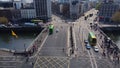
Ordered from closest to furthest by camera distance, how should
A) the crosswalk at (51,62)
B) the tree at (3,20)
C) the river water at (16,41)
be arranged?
the crosswalk at (51,62)
the river water at (16,41)
the tree at (3,20)

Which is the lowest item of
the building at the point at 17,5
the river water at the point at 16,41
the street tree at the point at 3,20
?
the river water at the point at 16,41

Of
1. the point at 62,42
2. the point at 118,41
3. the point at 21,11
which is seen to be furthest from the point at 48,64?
the point at 21,11

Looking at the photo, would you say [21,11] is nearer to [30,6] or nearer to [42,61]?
[30,6]

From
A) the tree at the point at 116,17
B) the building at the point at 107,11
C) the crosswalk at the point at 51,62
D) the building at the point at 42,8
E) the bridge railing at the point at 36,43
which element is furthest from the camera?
the building at the point at 42,8

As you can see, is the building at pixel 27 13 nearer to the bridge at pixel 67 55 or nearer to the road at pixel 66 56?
the bridge at pixel 67 55

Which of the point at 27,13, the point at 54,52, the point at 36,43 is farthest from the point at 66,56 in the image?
the point at 27,13

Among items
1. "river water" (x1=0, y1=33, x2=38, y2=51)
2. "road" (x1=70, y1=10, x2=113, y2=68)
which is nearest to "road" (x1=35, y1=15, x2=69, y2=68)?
"road" (x1=70, y1=10, x2=113, y2=68)

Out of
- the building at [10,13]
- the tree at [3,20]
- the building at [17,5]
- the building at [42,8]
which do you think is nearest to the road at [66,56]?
the tree at [3,20]
